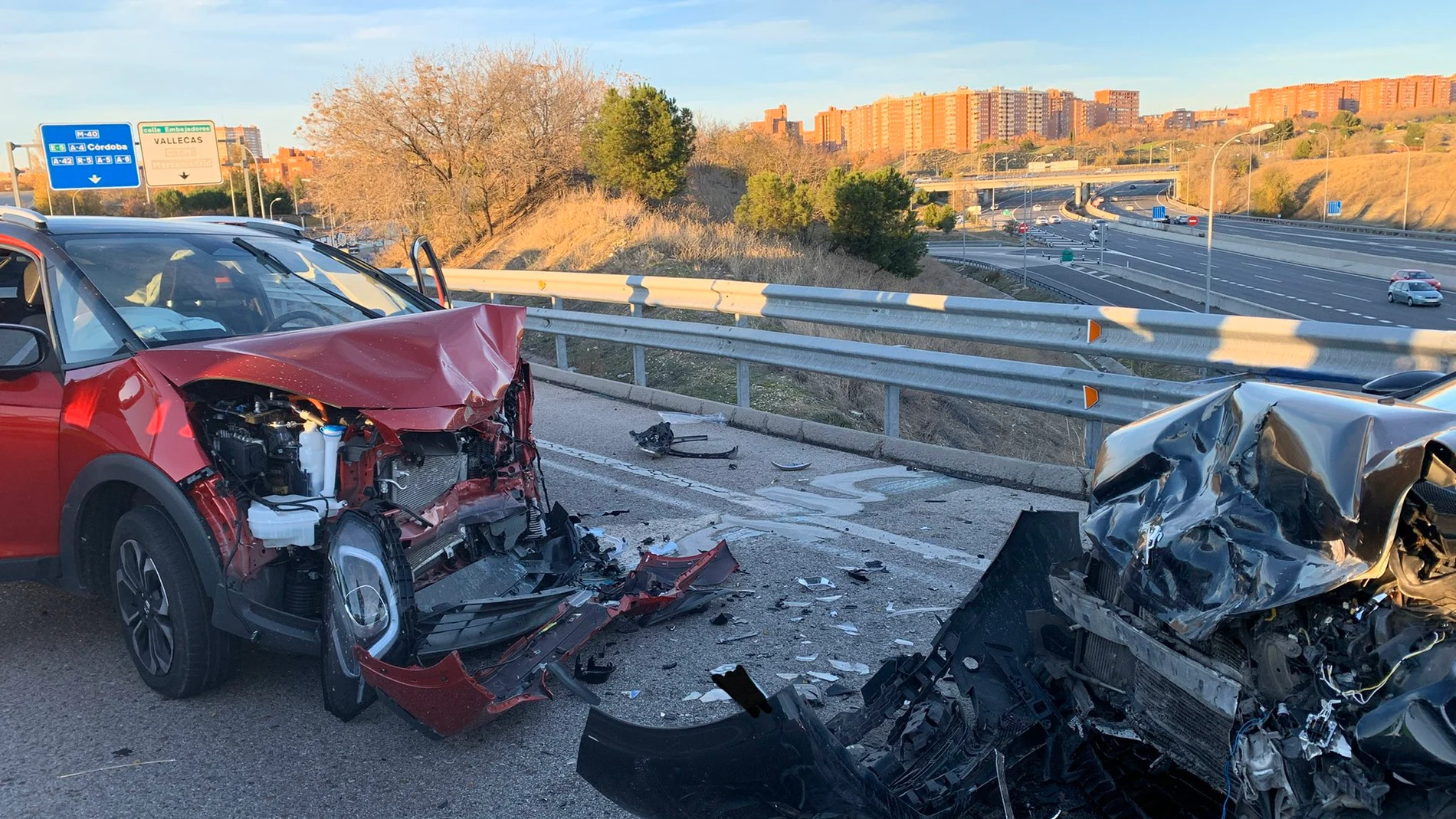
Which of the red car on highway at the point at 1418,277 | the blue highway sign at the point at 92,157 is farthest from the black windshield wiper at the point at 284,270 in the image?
the red car on highway at the point at 1418,277

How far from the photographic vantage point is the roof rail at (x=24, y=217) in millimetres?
4484

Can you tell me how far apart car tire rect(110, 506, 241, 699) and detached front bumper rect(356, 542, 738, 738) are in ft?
2.82

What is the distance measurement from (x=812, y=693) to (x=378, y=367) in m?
1.98

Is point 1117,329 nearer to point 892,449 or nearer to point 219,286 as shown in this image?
point 892,449

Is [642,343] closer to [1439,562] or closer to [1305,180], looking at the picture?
[1439,562]

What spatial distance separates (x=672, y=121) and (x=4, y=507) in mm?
27545

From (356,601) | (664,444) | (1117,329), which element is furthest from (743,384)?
(356,601)

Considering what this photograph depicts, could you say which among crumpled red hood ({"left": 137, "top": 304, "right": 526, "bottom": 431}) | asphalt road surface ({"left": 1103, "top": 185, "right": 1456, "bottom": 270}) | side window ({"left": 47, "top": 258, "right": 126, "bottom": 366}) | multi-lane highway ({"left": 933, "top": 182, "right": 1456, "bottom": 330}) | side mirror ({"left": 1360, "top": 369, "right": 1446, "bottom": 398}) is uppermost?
side window ({"left": 47, "top": 258, "right": 126, "bottom": 366})

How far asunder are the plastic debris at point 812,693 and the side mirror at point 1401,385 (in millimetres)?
2032

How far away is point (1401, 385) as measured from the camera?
3402 millimetres

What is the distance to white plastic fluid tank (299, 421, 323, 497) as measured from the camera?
3.57 meters

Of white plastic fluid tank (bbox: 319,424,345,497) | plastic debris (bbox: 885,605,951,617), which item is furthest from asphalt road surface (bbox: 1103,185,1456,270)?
white plastic fluid tank (bbox: 319,424,345,497)

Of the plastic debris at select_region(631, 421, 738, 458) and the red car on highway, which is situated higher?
the plastic debris at select_region(631, 421, 738, 458)

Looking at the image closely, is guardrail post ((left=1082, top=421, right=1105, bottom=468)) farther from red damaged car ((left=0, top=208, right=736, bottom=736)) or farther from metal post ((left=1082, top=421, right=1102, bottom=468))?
red damaged car ((left=0, top=208, right=736, bottom=736))
